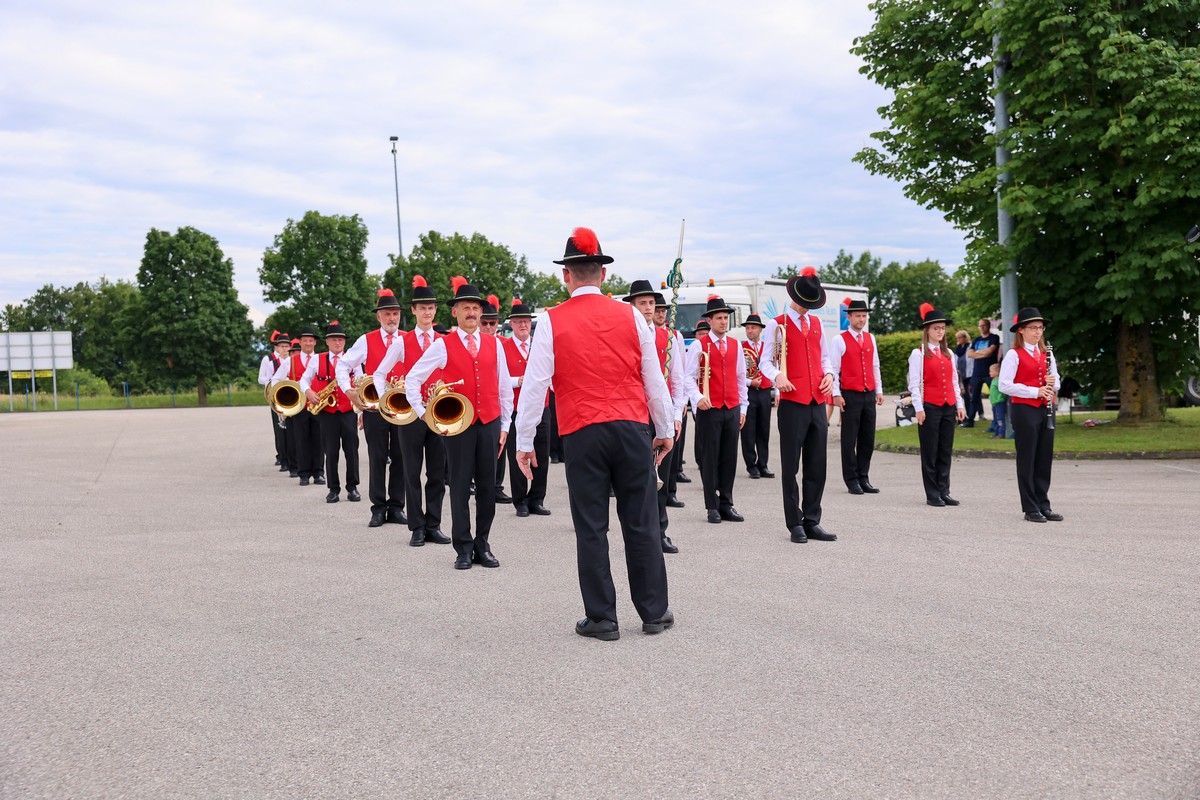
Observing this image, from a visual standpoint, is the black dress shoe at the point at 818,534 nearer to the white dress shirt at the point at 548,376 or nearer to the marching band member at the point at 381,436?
the white dress shirt at the point at 548,376

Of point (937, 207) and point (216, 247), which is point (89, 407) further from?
point (937, 207)

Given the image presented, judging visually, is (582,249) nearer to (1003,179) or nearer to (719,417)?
(719,417)

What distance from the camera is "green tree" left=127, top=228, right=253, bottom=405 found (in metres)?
63.9

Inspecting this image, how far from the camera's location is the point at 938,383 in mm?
11906

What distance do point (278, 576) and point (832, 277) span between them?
10260 centimetres

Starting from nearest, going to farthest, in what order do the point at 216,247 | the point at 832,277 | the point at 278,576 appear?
the point at 278,576 → the point at 216,247 → the point at 832,277

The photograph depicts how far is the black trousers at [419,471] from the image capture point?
9461 millimetres

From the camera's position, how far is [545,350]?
5.97 metres

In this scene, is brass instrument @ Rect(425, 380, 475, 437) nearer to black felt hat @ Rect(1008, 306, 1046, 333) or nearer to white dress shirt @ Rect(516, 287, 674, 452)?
white dress shirt @ Rect(516, 287, 674, 452)

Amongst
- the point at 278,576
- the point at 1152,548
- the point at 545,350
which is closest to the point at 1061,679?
the point at 545,350

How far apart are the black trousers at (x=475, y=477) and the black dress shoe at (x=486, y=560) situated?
0.11 ft

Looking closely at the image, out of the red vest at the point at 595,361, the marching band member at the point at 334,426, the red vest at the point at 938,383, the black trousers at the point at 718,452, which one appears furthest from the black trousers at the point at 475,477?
the red vest at the point at 938,383

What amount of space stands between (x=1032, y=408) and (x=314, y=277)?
6018 cm

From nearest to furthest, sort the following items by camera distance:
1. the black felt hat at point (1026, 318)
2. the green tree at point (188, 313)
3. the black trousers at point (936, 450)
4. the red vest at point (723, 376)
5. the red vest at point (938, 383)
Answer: the black felt hat at point (1026, 318)
the red vest at point (723, 376)
the black trousers at point (936, 450)
the red vest at point (938, 383)
the green tree at point (188, 313)
